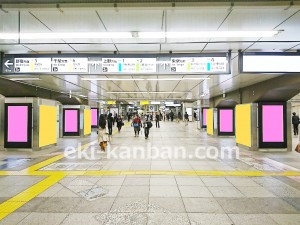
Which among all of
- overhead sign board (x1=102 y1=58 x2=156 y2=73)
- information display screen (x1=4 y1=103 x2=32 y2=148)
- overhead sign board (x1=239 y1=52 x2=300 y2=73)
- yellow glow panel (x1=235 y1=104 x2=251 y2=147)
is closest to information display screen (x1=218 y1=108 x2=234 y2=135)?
yellow glow panel (x1=235 y1=104 x2=251 y2=147)

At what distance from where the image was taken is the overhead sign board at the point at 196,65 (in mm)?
5367

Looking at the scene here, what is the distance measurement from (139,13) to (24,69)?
3090mm

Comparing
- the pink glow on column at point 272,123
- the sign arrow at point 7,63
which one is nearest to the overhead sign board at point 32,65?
the sign arrow at point 7,63

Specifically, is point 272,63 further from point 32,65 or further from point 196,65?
point 32,65

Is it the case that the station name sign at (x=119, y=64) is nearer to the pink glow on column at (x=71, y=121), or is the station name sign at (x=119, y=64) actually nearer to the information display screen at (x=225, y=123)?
the pink glow on column at (x=71, y=121)

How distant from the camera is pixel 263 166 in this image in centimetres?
767

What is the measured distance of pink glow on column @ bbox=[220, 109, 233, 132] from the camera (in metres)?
17.8

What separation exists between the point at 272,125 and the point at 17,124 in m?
11.1

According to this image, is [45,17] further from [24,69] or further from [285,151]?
[285,151]

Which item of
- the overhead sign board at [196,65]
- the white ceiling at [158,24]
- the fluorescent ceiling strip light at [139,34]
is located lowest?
the overhead sign board at [196,65]

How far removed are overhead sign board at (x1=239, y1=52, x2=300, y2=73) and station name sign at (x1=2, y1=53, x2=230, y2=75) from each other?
1.51ft

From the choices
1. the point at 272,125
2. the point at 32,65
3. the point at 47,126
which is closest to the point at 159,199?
the point at 32,65

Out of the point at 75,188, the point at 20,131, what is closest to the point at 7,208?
the point at 75,188

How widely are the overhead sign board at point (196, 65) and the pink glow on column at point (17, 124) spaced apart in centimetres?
822
